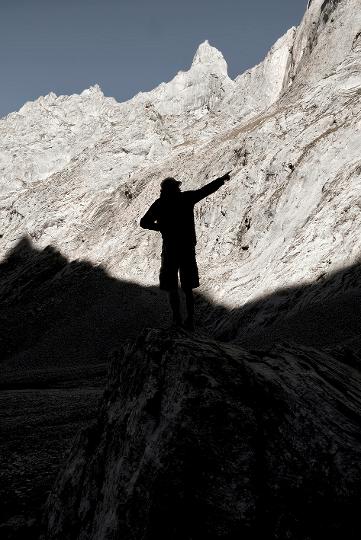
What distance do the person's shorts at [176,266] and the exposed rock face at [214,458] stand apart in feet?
10.2

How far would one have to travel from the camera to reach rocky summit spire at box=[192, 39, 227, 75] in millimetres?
83000

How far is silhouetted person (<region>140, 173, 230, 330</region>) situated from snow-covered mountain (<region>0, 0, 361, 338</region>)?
1195 cm

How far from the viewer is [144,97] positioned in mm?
83750

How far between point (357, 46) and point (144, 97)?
5314 cm

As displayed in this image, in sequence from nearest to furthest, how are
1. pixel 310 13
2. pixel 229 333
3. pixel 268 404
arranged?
pixel 268 404, pixel 229 333, pixel 310 13

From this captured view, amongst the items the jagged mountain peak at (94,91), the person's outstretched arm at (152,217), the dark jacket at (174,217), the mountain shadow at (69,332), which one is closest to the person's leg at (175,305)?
the dark jacket at (174,217)

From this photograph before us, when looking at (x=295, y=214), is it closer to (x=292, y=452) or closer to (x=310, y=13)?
(x=292, y=452)

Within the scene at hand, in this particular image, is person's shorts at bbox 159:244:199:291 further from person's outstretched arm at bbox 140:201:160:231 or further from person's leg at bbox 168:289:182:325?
person's outstretched arm at bbox 140:201:160:231

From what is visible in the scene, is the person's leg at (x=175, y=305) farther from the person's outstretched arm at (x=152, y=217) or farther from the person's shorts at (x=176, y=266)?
the person's outstretched arm at (x=152, y=217)

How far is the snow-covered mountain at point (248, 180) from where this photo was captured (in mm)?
22500

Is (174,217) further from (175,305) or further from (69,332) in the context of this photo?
(69,332)

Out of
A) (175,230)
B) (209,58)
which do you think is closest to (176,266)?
(175,230)

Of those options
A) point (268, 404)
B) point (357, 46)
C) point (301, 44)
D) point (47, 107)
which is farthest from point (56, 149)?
point (268, 404)

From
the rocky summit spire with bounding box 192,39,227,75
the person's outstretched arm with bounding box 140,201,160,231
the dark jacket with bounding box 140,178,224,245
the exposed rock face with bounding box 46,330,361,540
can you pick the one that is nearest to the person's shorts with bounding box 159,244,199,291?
the dark jacket with bounding box 140,178,224,245
